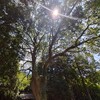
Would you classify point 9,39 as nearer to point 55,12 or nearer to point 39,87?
point 55,12

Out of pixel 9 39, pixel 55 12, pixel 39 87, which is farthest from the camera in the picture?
pixel 39 87

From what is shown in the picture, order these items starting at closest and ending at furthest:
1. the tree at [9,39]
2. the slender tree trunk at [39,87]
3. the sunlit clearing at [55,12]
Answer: the tree at [9,39], the sunlit clearing at [55,12], the slender tree trunk at [39,87]

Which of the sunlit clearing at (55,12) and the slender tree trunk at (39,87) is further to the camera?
the slender tree trunk at (39,87)

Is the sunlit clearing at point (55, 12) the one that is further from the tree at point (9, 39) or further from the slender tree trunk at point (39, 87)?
the slender tree trunk at point (39, 87)

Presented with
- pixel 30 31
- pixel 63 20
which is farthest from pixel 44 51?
pixel 63 20

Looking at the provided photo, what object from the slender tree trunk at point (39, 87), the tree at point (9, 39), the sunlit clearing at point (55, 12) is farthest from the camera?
the slender tree trunk at point (39, 87)

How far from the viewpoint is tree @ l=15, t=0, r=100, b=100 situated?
13.2 metres

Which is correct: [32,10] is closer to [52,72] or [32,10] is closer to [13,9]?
[13,9]

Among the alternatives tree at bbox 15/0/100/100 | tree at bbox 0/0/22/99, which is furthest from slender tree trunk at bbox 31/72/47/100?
tree at bbox 0/0/22/99

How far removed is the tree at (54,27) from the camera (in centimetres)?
1321

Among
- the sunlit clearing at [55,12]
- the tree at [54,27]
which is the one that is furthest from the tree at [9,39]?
the sunlit clearing at [55,12]

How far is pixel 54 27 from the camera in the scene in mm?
14273

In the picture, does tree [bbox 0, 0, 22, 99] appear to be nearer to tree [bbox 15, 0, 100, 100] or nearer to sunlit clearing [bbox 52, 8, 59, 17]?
tree [bbox 15, 0, 100, 100]

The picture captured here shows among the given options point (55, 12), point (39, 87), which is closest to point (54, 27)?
point (55, 12)
